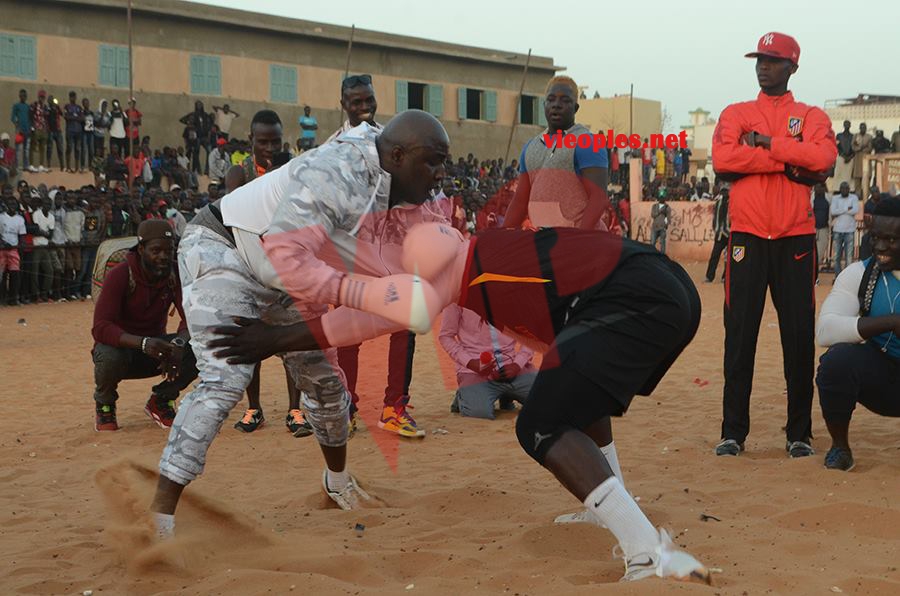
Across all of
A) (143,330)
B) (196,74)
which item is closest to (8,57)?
(196,74)

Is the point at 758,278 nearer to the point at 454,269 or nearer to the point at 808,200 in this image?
the point at 808,200

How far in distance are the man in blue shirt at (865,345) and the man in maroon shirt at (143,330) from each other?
4.15m

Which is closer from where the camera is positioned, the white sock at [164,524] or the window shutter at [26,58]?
the white sock at [164,524]

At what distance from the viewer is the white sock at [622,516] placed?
356 centimetres

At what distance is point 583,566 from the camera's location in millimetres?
3934

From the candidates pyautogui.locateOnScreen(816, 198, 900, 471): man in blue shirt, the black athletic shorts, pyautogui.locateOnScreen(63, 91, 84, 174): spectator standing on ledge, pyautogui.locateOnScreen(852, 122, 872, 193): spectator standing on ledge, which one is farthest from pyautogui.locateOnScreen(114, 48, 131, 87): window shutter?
the black athletic shorts

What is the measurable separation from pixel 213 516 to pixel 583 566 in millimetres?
1670

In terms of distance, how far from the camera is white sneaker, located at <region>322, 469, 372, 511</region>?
503cm

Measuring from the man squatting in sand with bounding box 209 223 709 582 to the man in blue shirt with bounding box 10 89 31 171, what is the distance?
22763 millimetres

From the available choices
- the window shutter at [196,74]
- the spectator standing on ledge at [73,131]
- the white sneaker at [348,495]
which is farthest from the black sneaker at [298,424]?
the window shutter at [196,74]

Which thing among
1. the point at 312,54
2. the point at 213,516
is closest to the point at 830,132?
the point at 213,516

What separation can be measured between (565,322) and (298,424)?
3.49m

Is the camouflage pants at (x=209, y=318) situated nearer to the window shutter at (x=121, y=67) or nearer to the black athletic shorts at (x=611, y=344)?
the black athletic shorts at (x=611, y=344)

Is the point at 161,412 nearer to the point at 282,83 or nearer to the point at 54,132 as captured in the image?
the point at 54,132
